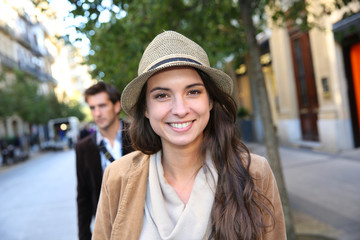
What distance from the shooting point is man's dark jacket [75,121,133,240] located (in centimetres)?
304

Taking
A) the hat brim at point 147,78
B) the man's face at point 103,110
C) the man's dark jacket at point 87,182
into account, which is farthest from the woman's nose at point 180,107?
the man's face at point 103,110

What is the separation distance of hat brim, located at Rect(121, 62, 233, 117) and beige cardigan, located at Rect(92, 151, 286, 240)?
13.4 inches

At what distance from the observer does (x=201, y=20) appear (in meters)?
5.93

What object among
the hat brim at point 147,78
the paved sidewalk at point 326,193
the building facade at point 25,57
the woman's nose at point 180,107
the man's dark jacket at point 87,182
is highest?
the building facade at point 25,57

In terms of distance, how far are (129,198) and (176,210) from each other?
0.24 m

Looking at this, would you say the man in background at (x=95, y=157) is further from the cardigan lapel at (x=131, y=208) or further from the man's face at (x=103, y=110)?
the cardigan lapel at (x=131, y=208)

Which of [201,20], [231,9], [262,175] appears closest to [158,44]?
[262,175]

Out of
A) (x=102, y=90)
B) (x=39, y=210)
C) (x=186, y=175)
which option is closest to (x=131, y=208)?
(x=186, y=175)

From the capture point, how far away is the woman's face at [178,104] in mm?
1761

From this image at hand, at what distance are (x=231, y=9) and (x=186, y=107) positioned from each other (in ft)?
16.0

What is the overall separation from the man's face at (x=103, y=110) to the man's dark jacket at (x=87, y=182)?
30 cm

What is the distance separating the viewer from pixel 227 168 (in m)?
1.83

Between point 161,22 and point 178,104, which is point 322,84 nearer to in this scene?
point 161,22

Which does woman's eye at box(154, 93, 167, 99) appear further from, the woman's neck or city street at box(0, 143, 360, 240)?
city street at box(0, 143, 360, 240)
